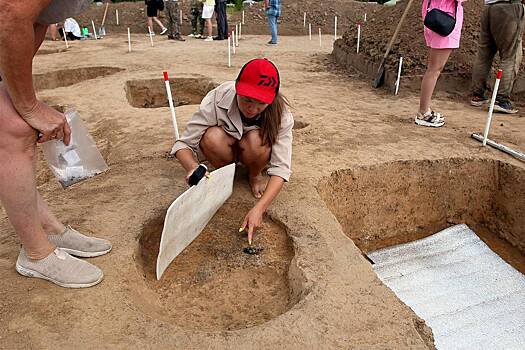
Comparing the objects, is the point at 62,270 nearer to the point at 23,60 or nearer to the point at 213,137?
the point at 23,60

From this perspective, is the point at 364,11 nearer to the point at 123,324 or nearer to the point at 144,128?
the point at 144,128

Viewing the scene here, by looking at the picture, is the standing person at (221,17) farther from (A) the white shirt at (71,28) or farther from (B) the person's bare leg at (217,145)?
(B) the person's bare leg at (217,145)

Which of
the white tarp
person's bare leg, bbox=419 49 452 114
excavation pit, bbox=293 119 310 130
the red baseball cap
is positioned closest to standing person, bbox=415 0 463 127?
person's bare leg, bbox=419 49 452 114

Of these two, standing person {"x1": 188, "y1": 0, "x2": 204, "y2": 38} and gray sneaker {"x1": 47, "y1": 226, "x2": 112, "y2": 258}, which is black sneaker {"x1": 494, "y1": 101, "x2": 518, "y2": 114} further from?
standing person {"x1": 188, "y1": 0, "x2": 204, "y2": 38}

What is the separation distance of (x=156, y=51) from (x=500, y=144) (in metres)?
7.49

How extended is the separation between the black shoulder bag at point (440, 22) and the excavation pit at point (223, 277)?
2.57 meters

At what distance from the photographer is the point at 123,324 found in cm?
190

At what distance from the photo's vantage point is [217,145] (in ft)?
9.33

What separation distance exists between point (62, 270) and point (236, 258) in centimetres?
94

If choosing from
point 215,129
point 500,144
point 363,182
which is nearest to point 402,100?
point 500,144

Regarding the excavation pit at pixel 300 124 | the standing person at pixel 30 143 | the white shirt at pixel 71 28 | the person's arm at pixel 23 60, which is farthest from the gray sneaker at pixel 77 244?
the white shirt at pixel 71 28

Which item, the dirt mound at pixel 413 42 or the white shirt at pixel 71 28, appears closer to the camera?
the dirt mound at pixel 413 42

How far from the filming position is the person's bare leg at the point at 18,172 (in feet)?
5.82

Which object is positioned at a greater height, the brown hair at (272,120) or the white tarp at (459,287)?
the brown hair at (272,120)
